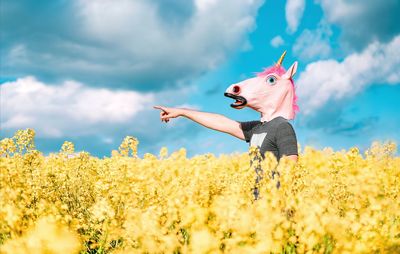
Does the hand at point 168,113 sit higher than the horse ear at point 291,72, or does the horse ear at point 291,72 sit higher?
the horse ear at point 291,72

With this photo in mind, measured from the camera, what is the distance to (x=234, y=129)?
18.7ft

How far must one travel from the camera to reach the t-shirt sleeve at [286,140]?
15.9ft

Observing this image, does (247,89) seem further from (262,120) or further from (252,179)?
(252,179)

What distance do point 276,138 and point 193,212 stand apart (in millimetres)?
2064

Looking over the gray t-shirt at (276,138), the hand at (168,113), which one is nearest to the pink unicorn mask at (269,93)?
the gray t-shirt at (276,138)

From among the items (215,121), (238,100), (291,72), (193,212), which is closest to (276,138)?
(238,100)

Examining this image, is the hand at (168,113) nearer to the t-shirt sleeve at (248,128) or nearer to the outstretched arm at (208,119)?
the outstretched arm at (208,119)

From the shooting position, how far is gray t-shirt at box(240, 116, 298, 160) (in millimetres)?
4871

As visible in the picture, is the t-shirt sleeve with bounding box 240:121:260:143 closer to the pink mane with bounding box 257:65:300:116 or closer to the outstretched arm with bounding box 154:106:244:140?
the outstretched arm with bounding box 154:106:244:140

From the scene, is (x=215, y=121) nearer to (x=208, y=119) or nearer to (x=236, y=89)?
(x=208, y=119)

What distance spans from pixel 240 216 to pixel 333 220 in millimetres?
583

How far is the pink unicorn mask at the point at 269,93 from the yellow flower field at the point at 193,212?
2.42 ft

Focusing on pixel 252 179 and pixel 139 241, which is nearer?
pixel 139 241

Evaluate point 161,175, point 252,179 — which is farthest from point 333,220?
point 161,175
